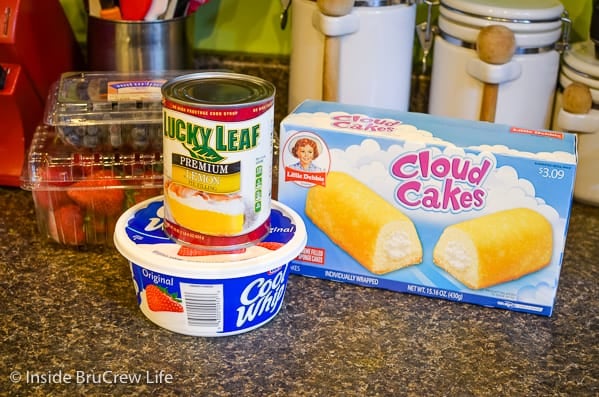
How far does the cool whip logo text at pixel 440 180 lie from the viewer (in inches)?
34.7

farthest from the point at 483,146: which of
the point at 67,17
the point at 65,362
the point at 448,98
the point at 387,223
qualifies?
the point at 67,17

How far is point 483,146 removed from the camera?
880 mm

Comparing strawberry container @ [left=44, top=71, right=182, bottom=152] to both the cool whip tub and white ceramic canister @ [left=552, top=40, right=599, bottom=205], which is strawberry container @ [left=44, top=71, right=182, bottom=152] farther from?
white ceramic canister @ [left=552, top=40, right=599, bottom=205]

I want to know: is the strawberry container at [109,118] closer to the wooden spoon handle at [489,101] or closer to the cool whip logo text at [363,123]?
the cool whip logo text at [363,123]

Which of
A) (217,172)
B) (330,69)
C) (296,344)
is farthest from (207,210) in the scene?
(330,69)

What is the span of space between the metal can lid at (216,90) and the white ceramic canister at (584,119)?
1.46ft

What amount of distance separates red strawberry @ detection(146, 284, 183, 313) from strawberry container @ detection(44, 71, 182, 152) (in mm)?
222

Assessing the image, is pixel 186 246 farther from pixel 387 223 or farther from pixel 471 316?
pixel 471 316

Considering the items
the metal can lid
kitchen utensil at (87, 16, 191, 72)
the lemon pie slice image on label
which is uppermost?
the metal can lid

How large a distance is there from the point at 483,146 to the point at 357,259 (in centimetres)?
19

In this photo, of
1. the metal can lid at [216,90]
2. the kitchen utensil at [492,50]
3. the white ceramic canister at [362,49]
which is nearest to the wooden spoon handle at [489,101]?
the kitchen utensil at [492,50]

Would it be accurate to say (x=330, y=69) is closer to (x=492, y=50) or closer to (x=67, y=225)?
(x=492, y=50)

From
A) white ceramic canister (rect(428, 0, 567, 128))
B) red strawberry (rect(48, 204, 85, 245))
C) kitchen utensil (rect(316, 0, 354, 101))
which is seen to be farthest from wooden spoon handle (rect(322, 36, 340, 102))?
red strawberry (rect(48, 204, 85, 245))

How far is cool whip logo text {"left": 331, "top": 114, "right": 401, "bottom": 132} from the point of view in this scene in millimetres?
914
